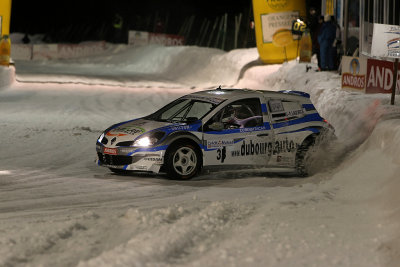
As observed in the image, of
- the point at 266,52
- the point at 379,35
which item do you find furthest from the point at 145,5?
the point at 379,35

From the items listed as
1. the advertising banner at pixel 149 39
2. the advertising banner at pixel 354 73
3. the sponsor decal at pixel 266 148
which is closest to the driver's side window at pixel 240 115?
the sponsor decal at pixel 266 148

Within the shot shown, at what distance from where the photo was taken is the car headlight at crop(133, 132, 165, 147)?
10.5 m

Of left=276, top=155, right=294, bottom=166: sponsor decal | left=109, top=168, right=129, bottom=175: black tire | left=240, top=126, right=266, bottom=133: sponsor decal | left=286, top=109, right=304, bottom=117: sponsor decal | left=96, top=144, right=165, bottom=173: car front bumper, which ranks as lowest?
left=109, top=168, right=129, bottom=175: black tire

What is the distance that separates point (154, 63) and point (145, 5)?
37.1 m

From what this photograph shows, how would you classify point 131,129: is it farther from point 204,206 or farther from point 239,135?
point 204,206

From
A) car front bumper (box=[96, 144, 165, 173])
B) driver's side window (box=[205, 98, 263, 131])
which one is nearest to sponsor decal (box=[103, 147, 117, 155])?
car front bumper (box=[96, 144, 165, 173])

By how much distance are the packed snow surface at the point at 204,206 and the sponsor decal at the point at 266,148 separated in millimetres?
382

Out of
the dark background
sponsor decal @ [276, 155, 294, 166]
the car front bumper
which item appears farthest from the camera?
the dark background

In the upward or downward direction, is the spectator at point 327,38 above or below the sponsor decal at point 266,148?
above

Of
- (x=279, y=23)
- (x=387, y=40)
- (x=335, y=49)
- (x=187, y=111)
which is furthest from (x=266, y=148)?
(x=279, y=23)

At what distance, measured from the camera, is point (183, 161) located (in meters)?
10.7

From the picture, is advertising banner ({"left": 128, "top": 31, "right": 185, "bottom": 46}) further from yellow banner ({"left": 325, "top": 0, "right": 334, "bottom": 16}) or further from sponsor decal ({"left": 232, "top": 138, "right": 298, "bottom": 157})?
sponsor decal ({"left": 232, "top": 138, "right": 298, "bottom": 157})

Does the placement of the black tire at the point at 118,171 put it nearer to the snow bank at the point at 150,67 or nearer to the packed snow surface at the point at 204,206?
the packed snow surface at the point at 204,206

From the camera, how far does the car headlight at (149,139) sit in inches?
415
